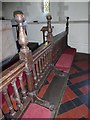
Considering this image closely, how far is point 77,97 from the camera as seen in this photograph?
250 cm

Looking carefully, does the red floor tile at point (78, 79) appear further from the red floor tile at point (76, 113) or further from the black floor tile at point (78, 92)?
the red floor tile at point (76, 113)

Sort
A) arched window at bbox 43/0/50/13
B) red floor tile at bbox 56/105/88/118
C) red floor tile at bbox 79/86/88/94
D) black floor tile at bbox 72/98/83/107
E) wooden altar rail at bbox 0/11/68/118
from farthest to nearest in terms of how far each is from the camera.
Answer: arched window at bbox 43/0/50/13 < red floor tile at bbox 79/86/88/94 < black floor tile at bbox 72/98/83/107 < red floor tile at bbox 56/105/88/118 < wooden altar rail at bbox 0/11/68/118

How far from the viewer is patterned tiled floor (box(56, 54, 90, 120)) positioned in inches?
81.1

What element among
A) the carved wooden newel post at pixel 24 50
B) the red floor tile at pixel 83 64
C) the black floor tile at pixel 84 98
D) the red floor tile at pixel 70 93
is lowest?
the black floor tile at pixel 84 98

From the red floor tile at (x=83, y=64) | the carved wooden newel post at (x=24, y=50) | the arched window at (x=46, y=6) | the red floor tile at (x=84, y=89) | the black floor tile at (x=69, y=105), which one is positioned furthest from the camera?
the arched window at (x=46, y=6)

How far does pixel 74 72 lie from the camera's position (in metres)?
3.63

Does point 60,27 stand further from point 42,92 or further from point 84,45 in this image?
point 42,92

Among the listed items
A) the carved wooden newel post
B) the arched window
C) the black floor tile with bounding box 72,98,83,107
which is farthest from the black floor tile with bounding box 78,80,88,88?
the arched window

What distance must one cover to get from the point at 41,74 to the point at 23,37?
2.60 ft

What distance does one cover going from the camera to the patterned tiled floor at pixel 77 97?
6.76ft

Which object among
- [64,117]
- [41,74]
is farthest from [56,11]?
[64,117]

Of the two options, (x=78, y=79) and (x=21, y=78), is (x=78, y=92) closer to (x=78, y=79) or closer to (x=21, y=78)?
(x=78, y=79)

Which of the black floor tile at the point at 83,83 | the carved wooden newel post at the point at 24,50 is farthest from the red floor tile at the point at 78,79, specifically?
the carved wooden newel post at the point at 24,50

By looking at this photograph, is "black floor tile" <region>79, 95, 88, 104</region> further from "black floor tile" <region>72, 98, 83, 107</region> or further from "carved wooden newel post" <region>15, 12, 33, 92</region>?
"carved wooden newel post" <region>15, 12, 33, 92</region>
